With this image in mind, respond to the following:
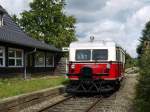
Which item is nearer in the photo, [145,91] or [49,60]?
[145,91]

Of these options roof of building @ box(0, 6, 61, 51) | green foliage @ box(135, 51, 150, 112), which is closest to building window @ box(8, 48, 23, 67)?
roof of building @ box(0, 6, 61, 51)

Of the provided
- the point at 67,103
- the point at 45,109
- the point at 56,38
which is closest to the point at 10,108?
the point at 45,109

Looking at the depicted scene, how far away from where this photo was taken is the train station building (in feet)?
85.7

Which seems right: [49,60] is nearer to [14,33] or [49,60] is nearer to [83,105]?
[14,33]

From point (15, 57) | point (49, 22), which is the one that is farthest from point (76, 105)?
point (49, 22)

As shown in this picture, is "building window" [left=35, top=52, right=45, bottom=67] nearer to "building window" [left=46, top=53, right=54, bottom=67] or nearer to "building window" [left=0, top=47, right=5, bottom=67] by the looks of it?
"building window" [left=46, top=53, right=54, bottom=67]

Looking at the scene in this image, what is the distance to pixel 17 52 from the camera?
94.4 ft

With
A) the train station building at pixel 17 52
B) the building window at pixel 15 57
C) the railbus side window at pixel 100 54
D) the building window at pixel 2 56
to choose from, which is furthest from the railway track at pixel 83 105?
the building window at pixel 15 57

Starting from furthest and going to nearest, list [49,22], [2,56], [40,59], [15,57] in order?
1. [49,22]
2. [40,59]
3. [15,57]
4. [2,56]

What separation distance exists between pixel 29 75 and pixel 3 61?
12.2ft

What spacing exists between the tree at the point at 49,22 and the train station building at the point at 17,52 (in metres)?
17.0

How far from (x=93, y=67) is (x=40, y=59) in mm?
15735

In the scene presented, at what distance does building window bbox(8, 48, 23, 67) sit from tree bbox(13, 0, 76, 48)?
22755 mm

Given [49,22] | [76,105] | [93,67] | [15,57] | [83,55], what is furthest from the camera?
[49,22]
